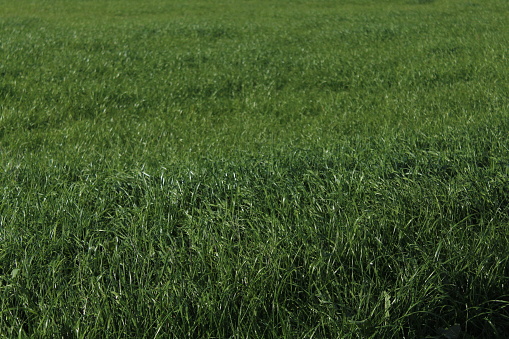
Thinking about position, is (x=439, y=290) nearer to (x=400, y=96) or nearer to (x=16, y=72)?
(x=400, y=96)

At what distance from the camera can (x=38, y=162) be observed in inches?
186

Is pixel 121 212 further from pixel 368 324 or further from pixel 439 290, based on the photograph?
pixel 439 290

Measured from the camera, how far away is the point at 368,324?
260cm

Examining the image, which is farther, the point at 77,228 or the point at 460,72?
the point at 460,72

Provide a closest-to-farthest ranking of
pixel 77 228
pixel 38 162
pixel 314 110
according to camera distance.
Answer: pixel 77 228 → pixel 38 162 → pixel 314 110

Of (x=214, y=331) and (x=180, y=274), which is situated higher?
(x=180, y=274)

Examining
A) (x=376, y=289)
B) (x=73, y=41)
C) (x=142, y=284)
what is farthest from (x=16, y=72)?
(x=376, y=289)

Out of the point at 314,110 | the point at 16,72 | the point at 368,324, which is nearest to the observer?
the point at 368,324

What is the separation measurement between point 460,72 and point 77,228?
791 centimetres

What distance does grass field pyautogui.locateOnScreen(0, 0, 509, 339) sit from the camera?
2.67m

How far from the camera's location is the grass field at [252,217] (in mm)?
2670

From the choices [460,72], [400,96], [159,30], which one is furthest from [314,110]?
[159,30]

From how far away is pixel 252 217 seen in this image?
10.9 ft

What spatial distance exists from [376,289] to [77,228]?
1781 mm
